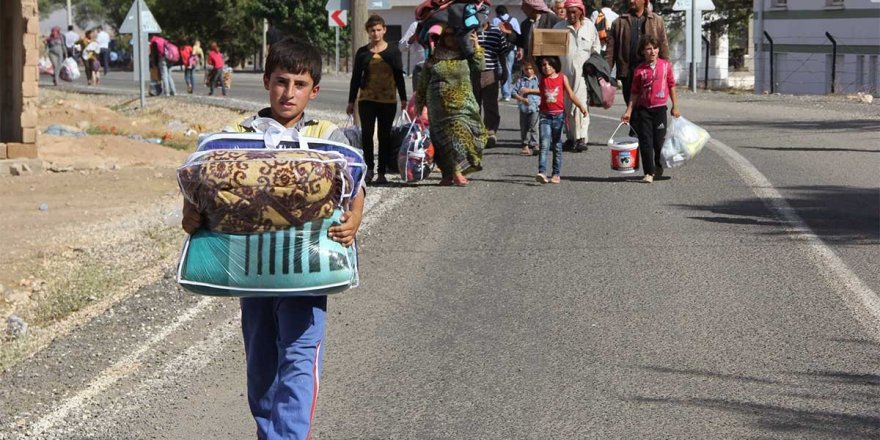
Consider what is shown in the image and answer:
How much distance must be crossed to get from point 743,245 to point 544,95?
13.4 feet

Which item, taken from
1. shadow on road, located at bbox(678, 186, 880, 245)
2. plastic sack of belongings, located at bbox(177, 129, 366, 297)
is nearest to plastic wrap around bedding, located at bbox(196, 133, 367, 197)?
plastic sack of belongings, located at bbox(177, 129, 366, 297)

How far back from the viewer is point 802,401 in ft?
20.0

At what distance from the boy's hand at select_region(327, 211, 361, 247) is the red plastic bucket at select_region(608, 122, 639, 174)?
9.61 m

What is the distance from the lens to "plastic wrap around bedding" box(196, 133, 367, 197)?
4688 millimetres

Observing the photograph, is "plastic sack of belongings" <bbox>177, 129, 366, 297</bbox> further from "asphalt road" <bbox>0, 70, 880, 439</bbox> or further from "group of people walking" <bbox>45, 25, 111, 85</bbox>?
"group of people walking" <bbox>45, 25, 111, 85</bbox>

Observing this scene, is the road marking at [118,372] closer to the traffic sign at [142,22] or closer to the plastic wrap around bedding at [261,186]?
the plastic wrap around bedding at [261,186]

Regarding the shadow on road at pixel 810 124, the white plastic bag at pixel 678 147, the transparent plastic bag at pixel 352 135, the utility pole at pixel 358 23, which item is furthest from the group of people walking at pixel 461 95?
the shadow on road at pixel 810 124

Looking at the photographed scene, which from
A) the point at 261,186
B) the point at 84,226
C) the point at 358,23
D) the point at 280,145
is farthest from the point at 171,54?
the point at 261,186

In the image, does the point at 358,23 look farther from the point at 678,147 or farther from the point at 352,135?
the point at 352,135

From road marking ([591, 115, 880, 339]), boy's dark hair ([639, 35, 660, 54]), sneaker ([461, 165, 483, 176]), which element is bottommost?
road marking ([591, 115, 880, 339])

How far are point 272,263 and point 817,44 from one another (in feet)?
140

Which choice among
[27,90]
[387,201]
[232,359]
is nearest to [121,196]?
[27,90]

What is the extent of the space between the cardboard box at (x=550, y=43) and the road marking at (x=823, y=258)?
7.65ft

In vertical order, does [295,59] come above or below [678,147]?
above
